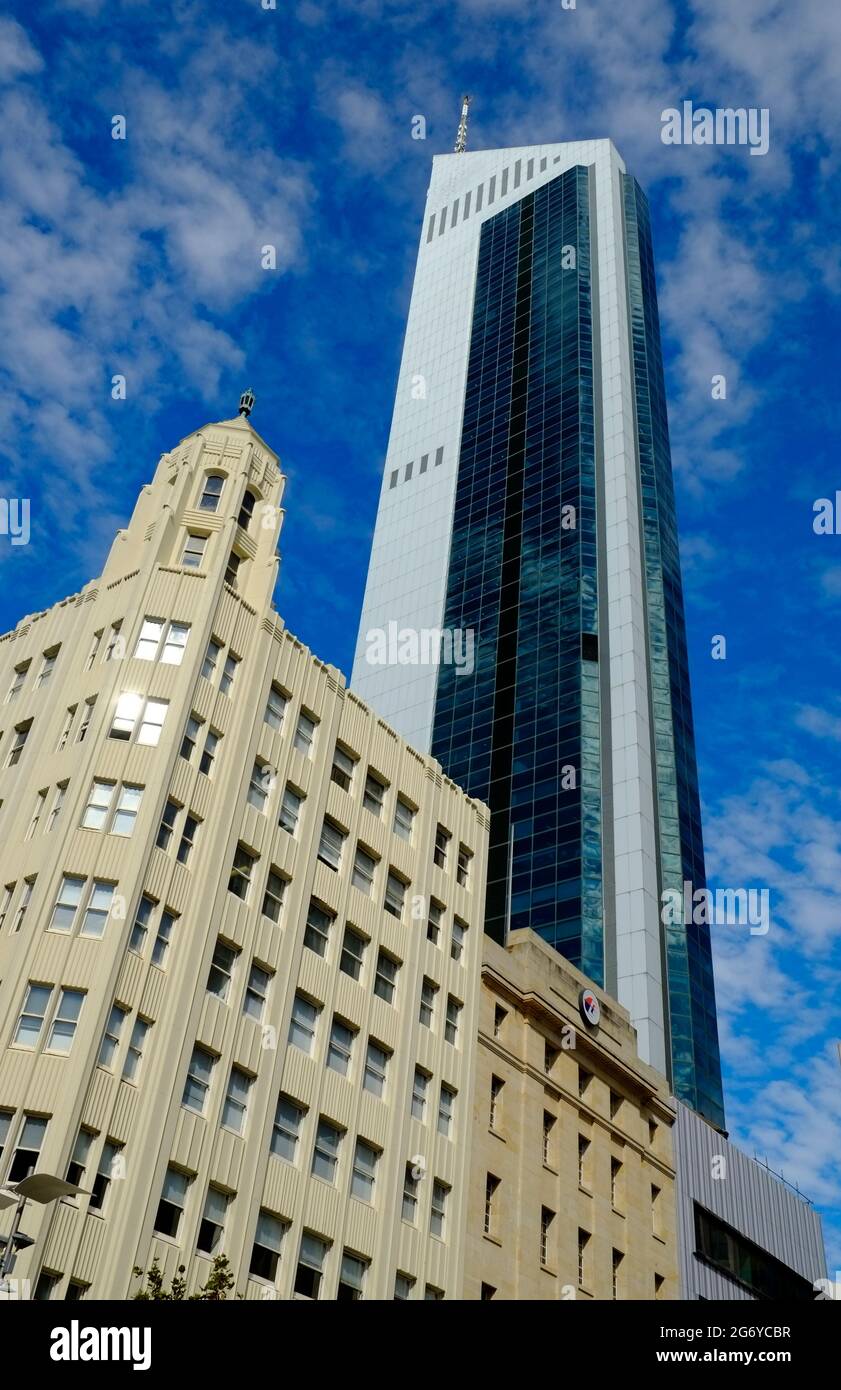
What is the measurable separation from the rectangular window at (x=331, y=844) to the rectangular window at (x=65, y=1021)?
13.6 metres

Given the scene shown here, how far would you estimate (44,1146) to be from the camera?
33938 millimetres

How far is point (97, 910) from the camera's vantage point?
39.1m

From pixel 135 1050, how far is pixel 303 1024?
840cm

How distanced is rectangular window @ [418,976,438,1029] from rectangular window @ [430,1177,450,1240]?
596 cm

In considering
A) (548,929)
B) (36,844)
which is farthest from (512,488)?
(36,844)

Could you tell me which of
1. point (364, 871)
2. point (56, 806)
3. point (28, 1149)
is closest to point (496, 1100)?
point (364, 871)

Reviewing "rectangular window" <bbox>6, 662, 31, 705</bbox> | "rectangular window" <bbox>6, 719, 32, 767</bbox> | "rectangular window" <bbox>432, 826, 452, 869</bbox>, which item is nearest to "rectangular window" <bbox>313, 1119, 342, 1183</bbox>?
"rectangular window" <bbox>432, 826, 452, 869</bbox>

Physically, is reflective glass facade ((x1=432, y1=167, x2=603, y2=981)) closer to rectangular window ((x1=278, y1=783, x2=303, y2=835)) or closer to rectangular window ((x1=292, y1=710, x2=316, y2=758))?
rectangular window ((x1=292, y1=710, x2=316, y2=758))

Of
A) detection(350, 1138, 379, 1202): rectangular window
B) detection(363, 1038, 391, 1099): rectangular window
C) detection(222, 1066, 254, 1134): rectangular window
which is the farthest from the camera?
detection(363, 1038, 391, 1099): rectangular window

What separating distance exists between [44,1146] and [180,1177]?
534 centimetres

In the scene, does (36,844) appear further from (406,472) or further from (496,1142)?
(406,472)

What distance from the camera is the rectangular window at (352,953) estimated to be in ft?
157

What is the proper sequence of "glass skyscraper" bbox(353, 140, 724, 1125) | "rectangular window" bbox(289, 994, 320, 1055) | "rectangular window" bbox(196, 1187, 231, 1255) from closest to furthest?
"rectangular window" bbox(196, 1187, 231, 1255)
"rectangular window" bbox(289, 994, 320, 1055)
"glass skyscraper" bbox(353, 140, 724, 1125)

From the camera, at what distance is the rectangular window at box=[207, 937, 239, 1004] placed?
41625 mm
